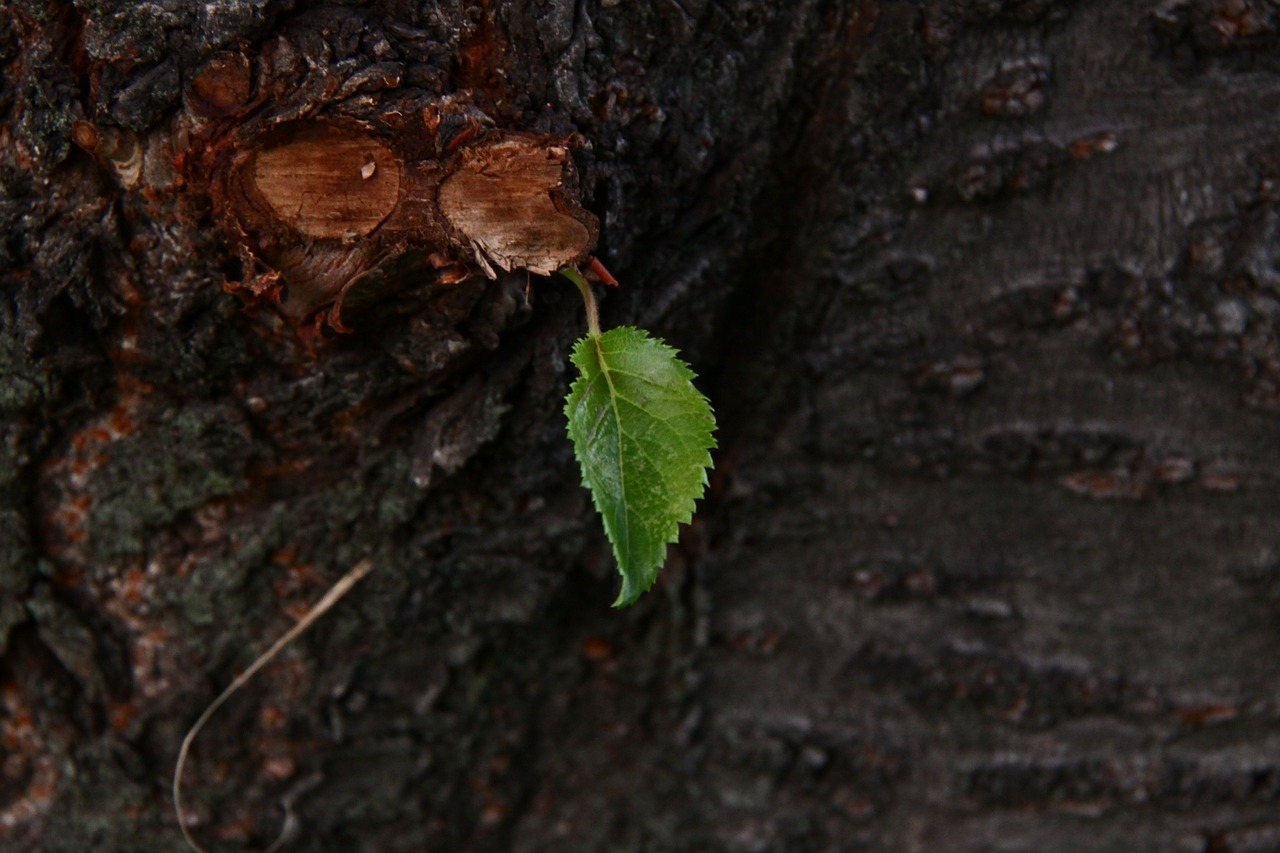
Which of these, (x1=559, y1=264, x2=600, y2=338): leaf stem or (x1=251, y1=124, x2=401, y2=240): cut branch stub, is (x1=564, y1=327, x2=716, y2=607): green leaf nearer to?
(x1=559, y1=264, x2=600, y2=338): leaf stem

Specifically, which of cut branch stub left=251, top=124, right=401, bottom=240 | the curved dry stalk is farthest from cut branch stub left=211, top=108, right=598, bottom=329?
the curved dry stalk

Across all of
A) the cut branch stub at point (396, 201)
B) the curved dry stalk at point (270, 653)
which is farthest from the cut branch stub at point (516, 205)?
the curved dry stalk at point (270, 653)

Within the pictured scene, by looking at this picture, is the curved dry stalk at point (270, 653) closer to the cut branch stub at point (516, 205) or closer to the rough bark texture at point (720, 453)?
the rough bark texture at point (720, 453)

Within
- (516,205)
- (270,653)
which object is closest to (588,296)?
(516,205)

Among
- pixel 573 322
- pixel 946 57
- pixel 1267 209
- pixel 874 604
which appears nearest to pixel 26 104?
pixel 573 322

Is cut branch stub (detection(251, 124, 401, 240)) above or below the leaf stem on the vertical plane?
above

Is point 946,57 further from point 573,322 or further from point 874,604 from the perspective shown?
point 874,604
